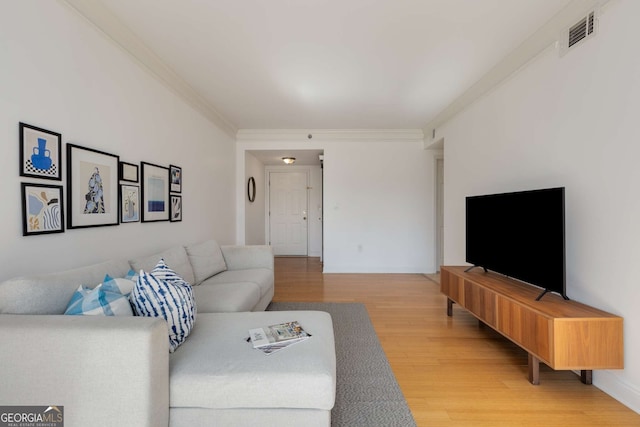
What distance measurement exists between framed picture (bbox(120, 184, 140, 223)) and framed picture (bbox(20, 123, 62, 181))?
0.59 meters

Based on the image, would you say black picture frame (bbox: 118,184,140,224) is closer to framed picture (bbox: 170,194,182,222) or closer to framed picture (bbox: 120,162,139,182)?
framed picture (bbox: 120,162,139,182)

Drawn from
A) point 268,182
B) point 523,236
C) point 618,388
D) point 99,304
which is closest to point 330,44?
point 523,236

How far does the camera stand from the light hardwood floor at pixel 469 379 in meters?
1.67

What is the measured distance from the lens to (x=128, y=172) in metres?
2.44

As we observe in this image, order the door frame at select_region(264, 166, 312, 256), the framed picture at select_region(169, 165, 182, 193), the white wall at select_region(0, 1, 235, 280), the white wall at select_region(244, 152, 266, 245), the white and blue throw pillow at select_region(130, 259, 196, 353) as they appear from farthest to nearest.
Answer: the door frame at select_region(264, 166, 312, 256) < the white wall at select_region(244, 152, 266, 245) < the framed picture at select_region(169, 165, 182, 193) < the white wall at select_region(0, 1, 235, 280) < the white and blue throw pillow at select_region(130, 259, 196, 353)

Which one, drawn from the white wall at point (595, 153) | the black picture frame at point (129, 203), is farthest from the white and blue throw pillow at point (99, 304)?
the white wall at point (595, 153)

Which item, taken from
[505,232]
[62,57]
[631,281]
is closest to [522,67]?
[505,232]

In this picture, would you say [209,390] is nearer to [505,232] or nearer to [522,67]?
[505,232]

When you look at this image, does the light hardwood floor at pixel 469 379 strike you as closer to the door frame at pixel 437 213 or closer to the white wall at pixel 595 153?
the white wall at pixel 595 153

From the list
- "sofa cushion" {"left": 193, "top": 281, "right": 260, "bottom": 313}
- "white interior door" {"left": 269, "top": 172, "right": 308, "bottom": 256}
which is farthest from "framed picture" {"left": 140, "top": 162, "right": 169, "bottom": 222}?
"white interior door" {"left": 269, "top": 172, "right": 308, "bottom": 256}

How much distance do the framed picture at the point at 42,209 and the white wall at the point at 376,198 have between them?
3548mm

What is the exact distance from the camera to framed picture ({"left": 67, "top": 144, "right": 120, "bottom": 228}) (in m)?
1.89

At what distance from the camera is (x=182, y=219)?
335 centimetres

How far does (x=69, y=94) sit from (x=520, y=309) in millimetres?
3160
